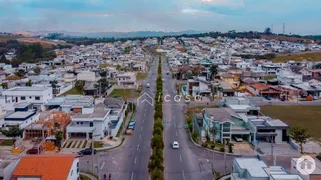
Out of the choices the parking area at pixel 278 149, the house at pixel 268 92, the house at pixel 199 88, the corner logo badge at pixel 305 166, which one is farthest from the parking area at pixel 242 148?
the house at pixel 268 92

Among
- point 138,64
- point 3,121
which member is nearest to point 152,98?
point 3,121

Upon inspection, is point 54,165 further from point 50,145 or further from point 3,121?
point 3,121

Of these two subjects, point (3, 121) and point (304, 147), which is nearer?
point (304, 147)

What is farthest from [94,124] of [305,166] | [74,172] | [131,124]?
[305,166]

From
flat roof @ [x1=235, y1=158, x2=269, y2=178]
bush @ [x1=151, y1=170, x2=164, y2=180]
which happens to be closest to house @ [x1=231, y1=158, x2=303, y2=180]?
flat roof @ [x1=235, y1=158, x2=269, y2=178]

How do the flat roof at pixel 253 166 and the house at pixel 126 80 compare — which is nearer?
the flat roof at pixel 253 166

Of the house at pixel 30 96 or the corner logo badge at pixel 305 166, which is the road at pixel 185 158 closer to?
the corner logo badge at pixel 305 166

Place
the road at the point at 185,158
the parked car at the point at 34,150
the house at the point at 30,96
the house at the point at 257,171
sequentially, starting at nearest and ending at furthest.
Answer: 1. the house at the point at 257,171
2. the road at the point at 185,158
3. the parked car at the point at 34,150
4. the house at the point at 30,96

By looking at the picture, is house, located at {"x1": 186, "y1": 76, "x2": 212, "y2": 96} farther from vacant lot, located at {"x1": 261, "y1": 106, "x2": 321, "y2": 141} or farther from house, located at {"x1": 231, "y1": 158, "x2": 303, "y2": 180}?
house, located at {"x1": 231, "y1": 158, "x2": 303, "y2": 180}
